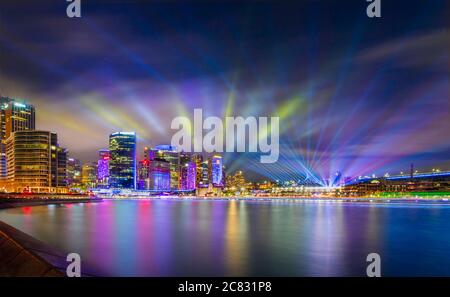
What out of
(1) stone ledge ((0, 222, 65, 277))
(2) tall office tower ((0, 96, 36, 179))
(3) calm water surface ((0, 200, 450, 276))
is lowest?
(3) calm water surface ((0, 200, 450, 276))

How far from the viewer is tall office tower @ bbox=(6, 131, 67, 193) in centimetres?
13912

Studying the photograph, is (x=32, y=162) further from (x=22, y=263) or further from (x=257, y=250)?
(x=22, y=263)

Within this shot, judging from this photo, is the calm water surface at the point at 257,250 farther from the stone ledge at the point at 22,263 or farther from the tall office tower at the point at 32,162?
the tall office tower at the point at 32,162

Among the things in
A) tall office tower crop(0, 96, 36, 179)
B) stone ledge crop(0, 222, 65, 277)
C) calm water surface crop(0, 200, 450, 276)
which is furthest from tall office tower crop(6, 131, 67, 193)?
stone ledge crop(0, 222, 65, 277)

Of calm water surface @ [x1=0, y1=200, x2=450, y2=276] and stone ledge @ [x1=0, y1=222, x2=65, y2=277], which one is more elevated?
stone ledge @ [x1=0, y1=222, x2=65, y2=277]

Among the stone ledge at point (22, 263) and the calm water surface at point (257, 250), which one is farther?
the calm water surface at point (257, 250)

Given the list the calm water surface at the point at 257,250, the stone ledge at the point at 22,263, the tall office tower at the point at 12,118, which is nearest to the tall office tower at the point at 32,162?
the tall office tower at the point at 12,118

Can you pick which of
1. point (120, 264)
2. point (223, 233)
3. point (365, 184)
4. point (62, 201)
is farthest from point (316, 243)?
point (365, 184)

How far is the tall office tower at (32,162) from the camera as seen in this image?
139m

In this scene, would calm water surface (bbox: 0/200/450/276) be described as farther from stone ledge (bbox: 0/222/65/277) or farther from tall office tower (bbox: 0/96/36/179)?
tall office tower (bbox: 0/96/36/179)

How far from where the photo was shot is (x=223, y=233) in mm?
29594

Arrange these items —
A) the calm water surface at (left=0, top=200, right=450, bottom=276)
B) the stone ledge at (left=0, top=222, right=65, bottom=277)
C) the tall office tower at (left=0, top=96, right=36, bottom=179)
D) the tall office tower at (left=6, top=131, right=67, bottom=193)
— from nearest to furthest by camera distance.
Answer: the stone ledge at (left=0, top=222, right=65, bottom=277) < the calm water surface at (left=0, top=200, right=450, bottom=276) < the tall office tower at (left=6, top=131, right=67, bottom=193) < the tall office tower at (left=0, top=96, right=36, bottom=179)

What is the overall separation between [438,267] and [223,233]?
598 inches
